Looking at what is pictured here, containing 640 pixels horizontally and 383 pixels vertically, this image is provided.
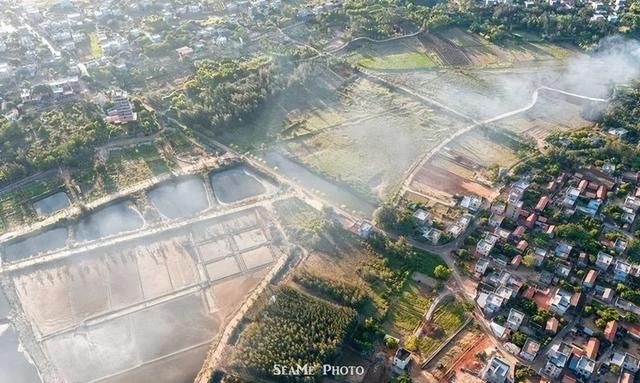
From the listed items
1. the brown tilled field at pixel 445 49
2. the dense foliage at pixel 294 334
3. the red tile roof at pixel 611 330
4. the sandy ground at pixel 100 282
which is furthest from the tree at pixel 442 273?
the brown tilled field at pixel 445 49

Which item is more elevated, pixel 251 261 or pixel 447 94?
pixel 447 94

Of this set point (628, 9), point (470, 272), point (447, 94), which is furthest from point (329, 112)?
point (628, 9)

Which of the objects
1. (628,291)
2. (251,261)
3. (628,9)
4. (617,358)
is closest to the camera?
(617,358)

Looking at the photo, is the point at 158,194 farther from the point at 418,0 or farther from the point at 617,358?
the point at 418,0

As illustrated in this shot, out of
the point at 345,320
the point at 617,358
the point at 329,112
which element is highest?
the point at 329,112

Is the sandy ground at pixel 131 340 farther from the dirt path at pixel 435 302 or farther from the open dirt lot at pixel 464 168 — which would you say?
the open dirt lot at pixel 464 168
